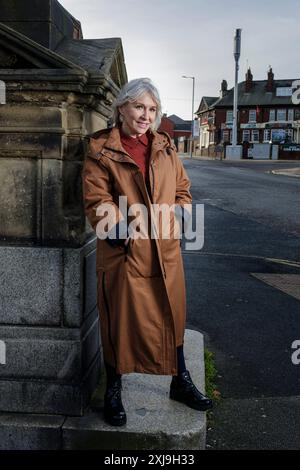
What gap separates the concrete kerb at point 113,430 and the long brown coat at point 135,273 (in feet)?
0.98

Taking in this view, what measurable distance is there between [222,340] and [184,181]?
2.06 metres

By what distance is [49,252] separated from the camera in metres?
2.88

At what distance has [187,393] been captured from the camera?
3016 millimetres

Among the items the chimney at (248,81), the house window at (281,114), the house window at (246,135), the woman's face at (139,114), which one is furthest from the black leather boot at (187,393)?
the chimney at (248,81)

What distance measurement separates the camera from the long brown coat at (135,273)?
2.62 meters

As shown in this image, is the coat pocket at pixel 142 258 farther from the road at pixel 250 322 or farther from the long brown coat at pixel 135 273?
the road at pixel 250 322

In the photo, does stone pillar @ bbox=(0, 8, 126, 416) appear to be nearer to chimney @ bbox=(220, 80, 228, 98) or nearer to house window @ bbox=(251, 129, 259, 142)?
house window @ bbox=(251, 129, 259, 142)

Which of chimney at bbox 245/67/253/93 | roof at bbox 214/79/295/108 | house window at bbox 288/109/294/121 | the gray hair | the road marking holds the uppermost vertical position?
chimney at bbox 245/67/253/93

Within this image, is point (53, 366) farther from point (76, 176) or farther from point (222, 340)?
point (222, 340)

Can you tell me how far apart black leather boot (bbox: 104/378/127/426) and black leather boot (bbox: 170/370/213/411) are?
1.22 ft

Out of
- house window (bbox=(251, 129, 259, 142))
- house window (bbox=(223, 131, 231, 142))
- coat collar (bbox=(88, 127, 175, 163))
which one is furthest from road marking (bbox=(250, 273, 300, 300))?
house window (bbox=(223, 131, 231, 142))

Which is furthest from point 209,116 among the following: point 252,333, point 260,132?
point 252,333

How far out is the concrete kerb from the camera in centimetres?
274

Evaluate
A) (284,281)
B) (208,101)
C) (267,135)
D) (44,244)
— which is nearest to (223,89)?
(208,101)
